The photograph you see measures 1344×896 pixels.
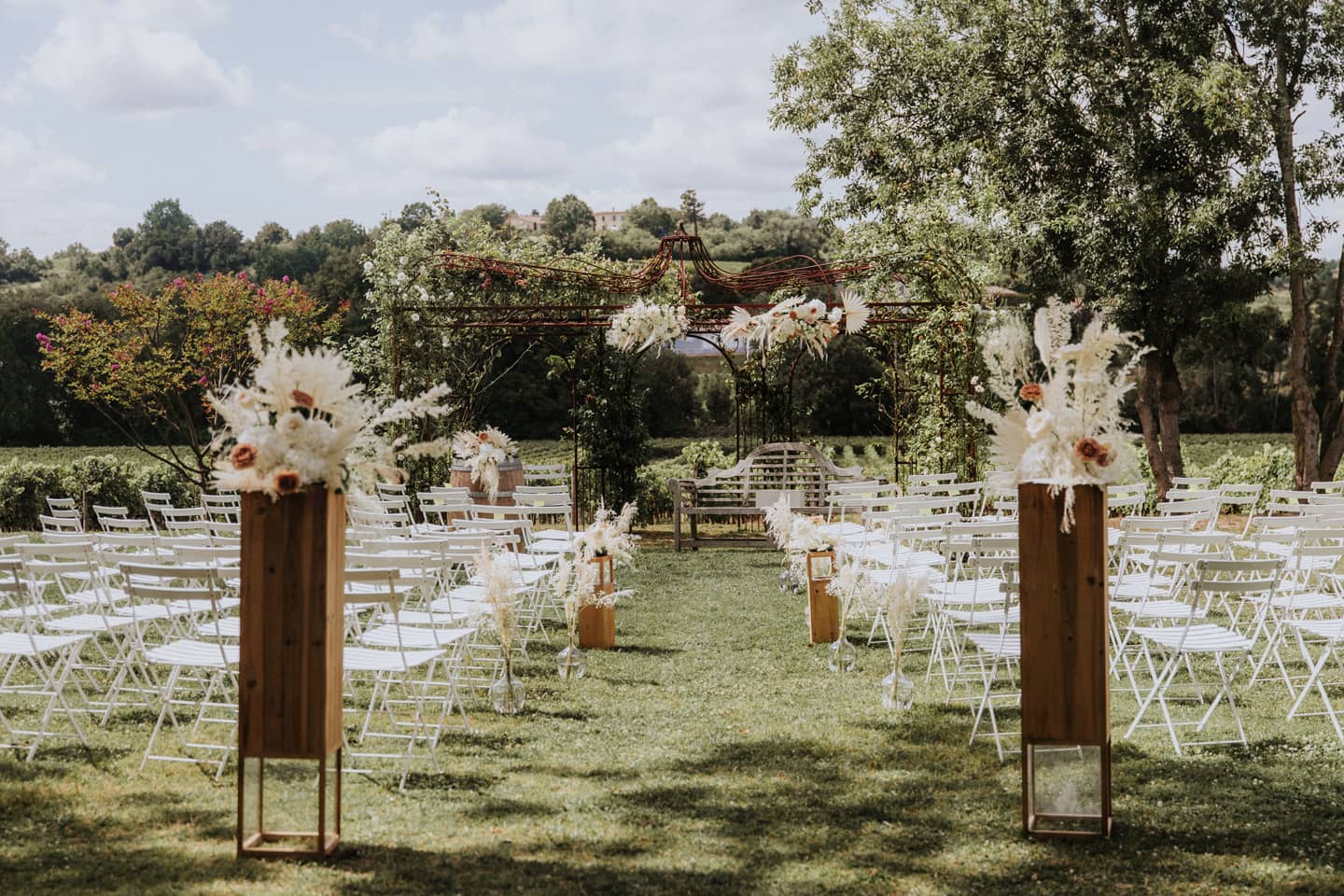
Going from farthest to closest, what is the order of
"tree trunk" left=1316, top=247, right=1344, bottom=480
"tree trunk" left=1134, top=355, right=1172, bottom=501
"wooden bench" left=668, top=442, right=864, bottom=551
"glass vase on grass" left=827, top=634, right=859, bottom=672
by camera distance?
"tree trunk" left=1134, top=355, right=1172, bottom=501, "tree trunk" left=1316, top=247, right=1344, bottom=480, "wooden bench" left=668, top=442, right=864, bottom=551, "glass vase on grass" left=827, top=634, right=859, bottom=672

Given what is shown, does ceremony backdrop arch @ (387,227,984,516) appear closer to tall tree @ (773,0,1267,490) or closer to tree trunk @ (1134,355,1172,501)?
tall tree @ (773,0,1267,490)

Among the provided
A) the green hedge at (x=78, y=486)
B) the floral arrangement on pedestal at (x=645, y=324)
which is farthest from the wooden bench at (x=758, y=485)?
the green hedge at (x=78, y=486)

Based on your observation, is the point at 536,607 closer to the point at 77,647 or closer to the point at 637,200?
the point at 77,647

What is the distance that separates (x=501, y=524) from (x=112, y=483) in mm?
8676

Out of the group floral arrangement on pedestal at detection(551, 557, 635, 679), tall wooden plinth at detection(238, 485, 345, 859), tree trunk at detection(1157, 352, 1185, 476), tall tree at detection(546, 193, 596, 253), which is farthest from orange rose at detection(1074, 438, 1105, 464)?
tall tree at detection(546, 193, 596, 253)

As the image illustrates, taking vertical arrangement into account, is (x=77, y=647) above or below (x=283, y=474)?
below

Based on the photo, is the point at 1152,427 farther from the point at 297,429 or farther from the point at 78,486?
the point at 297,429

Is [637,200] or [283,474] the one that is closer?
Answer: [283,474]

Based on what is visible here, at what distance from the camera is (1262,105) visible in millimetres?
13016

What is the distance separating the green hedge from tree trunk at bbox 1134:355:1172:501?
11484 millimetres

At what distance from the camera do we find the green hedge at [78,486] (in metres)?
13.9

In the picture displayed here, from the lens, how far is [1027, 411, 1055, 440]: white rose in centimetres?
388

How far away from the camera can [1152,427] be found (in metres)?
15.1

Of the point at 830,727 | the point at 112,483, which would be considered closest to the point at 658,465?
the point at 112,483
